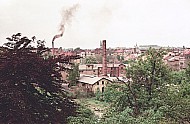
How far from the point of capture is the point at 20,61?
Result: 8070mm

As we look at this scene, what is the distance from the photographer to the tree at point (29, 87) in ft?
25.6

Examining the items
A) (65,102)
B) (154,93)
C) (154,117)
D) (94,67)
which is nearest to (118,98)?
(154,93)

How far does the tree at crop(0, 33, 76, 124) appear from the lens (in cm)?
780

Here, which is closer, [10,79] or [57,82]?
[10,79]

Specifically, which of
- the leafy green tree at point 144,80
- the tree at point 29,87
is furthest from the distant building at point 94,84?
the tree at point 29,87

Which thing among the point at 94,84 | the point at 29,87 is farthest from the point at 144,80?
the point at 94,84

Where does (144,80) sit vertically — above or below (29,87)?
below

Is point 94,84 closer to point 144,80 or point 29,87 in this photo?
point 144,80

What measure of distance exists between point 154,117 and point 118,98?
5.05 m

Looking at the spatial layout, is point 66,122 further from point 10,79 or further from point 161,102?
point 161,102

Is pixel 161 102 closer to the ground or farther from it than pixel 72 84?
farther from it

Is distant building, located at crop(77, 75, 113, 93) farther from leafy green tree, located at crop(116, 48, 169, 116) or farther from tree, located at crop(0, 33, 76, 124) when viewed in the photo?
tree, located at crop(0, 33, 76, 124)

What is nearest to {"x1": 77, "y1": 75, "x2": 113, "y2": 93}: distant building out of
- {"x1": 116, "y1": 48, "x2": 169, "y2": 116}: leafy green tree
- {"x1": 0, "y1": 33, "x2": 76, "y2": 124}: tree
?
{"x1": 116, "y1": 48, "x2": 169, "y2": 116}: leafy green tree

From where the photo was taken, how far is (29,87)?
8336 mm
